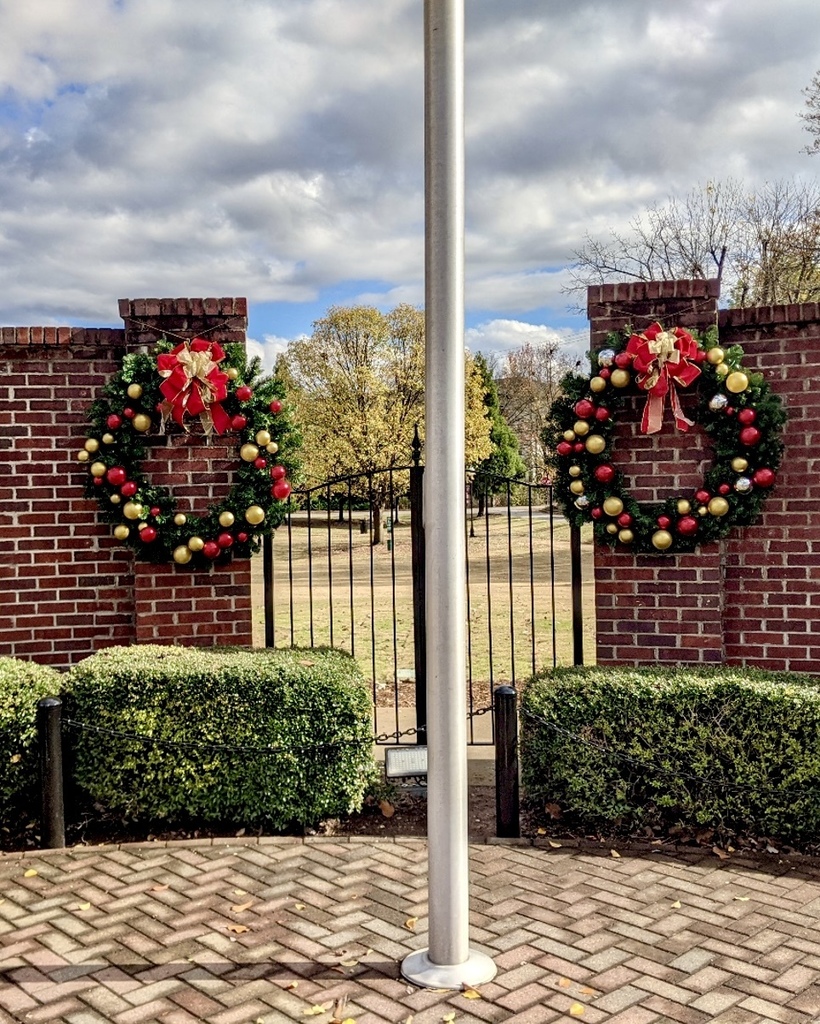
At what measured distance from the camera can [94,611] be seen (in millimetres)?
6000

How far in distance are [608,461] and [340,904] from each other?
2.80 meters

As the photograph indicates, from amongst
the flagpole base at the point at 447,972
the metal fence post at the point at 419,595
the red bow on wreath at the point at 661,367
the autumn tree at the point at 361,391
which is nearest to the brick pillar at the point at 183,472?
the metal fence post at the point at 419,595

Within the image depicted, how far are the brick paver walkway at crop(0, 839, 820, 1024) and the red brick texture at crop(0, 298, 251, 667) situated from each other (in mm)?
1561

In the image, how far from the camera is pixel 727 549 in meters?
5.60

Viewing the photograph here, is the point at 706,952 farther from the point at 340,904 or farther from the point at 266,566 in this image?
the point at 266,566

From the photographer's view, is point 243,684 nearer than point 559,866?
No

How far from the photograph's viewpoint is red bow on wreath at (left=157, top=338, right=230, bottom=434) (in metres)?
5.57

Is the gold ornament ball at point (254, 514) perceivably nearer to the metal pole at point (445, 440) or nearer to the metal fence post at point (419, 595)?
the metal fence post at point (419, 595)

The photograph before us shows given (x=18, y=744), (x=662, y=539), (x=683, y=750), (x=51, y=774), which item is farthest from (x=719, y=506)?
(x=18, y=744)

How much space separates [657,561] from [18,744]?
3503 millimetres

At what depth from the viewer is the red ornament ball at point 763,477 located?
5.34 metres

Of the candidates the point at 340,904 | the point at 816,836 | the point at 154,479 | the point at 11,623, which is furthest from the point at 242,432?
the point at 816,836

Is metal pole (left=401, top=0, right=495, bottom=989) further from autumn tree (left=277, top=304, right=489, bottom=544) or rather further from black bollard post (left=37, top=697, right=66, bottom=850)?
autumn tree (left=277, top=304, right=489, bottom=544)

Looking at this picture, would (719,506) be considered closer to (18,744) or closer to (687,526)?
(687,526)
